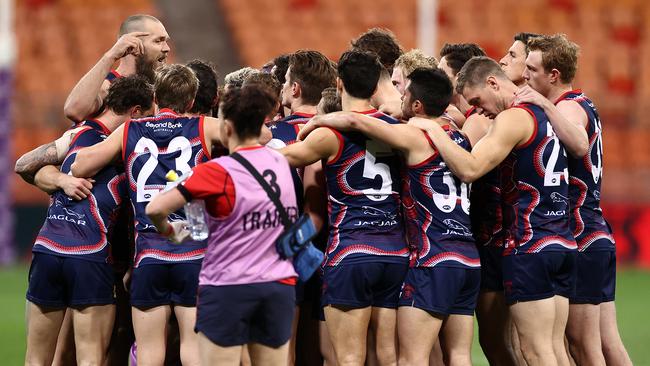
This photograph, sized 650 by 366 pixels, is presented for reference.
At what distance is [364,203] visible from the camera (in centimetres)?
693

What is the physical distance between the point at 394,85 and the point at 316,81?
2.70 ft

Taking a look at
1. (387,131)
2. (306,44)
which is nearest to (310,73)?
(387,131)

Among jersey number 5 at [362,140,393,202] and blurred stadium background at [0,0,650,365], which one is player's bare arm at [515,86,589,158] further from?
blurred stadium background at [0,0,650,365]

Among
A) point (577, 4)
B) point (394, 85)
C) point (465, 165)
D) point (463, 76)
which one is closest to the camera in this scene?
point (465, 165)

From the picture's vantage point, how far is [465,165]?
6742mm

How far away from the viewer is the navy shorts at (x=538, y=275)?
701cm

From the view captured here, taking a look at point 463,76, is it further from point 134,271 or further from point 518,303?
point 134,271

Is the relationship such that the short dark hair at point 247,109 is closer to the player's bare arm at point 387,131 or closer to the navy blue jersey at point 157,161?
the player's bare arm at point 387,131

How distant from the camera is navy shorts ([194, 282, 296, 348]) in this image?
18.8ft

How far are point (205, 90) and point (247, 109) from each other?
1703 mm

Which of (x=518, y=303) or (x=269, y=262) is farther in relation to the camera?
(x=518, y=303)

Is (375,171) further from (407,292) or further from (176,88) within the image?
(176,88)

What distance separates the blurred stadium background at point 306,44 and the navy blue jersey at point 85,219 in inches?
449

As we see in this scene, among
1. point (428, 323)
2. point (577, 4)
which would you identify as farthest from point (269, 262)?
point (577, 4)
